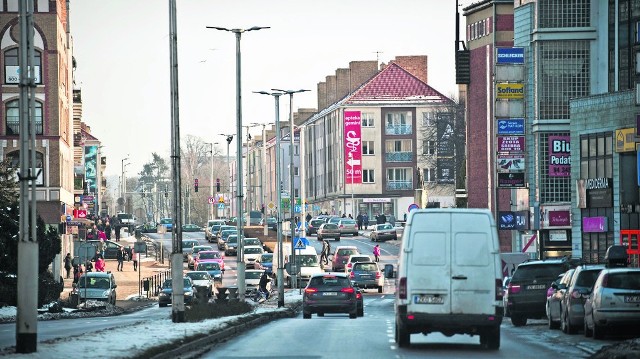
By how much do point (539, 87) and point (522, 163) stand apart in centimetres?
799

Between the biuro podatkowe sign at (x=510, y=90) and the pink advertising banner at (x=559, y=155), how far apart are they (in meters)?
2.68

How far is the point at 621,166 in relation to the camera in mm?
64500

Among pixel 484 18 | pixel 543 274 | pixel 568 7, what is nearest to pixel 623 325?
pixel 543 274

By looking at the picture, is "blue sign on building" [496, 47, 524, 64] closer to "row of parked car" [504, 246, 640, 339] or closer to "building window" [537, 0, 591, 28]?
"building window" [537, 0, 591, 28]

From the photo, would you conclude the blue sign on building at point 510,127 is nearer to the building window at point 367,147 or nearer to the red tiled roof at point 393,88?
the red tiled roof at point 393,88

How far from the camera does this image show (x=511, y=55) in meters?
72.4

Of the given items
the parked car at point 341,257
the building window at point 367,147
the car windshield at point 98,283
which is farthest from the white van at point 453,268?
the building window at point 367,147

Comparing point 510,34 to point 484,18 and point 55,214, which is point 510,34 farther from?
point 55,214

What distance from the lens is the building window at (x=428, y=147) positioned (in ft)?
461

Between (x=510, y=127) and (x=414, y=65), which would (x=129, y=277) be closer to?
(x=510, y=127)

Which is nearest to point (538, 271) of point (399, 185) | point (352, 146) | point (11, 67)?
point (11, 67)

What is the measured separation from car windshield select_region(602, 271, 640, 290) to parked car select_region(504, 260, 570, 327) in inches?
376

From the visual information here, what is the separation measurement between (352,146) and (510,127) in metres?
76.7

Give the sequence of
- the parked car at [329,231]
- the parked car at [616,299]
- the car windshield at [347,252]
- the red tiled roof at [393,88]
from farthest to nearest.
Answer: the red tiled roof at [393,88] → the parked car at [329,231] → the car windshield at [347,252] → the parked car at [616,299]
